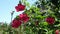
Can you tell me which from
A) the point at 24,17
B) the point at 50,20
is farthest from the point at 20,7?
the point at 50,20

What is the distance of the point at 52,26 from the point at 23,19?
0.42m

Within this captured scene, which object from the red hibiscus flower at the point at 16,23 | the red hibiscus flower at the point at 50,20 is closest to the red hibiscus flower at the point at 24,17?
the red hibiscus flower at the point at 16,23

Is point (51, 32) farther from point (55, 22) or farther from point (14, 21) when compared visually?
point (14, 21)

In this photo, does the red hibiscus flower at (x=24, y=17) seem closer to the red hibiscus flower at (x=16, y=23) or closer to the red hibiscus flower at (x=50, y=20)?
the red hibiscus flower at (x=16, y=23)

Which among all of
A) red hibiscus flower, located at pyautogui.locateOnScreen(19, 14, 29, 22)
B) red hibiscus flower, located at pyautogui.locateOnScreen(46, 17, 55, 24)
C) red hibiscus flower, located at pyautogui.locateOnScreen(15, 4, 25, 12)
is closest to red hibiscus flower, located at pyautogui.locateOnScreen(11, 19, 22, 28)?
red hibiscus flower, located at pyautogui.locateOnScreen(19, 14, 29, 22)

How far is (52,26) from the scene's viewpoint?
3.02 meters

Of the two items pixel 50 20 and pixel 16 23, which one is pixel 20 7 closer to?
pixel 16 23

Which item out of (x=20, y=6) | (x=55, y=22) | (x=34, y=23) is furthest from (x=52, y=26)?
(x=20, y=6)

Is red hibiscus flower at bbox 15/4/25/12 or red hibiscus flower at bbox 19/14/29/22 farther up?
red hibiscus flower at bbox 15/4/25/12

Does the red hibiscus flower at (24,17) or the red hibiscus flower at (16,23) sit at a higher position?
the red hibiscus flower at (24,17)

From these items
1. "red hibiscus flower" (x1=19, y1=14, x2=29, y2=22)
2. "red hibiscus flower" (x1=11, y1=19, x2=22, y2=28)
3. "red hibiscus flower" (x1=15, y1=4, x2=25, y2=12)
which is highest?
"red hibiscus flower" (x1=15, y1=4, x2=25, y2=12)

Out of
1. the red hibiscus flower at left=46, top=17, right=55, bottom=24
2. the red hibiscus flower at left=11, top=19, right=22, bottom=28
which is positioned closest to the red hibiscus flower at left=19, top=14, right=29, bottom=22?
the red hibiscus flower at left=11, top=19, right=22, bottom=28

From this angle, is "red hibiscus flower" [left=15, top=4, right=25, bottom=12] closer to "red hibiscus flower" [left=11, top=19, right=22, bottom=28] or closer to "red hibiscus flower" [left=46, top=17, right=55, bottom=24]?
"red hibiscus flower" [left=11, top=19, right=22, bottom=28]

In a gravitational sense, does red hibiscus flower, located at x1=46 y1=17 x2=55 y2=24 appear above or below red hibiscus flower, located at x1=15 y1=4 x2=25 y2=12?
below
